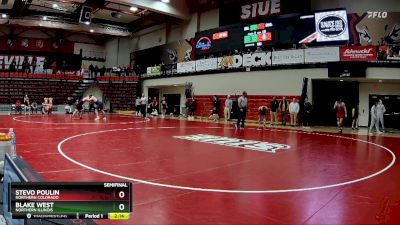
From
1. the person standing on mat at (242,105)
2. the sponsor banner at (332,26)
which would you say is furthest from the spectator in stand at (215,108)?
the sponsor banner at (332,26)

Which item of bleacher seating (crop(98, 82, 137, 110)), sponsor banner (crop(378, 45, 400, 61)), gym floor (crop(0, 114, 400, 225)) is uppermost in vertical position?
sponsor banner (crop(378, 45, 400, 61))

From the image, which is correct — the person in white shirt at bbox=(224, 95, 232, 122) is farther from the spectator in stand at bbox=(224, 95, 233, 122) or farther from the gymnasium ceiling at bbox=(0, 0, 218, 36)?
the gymnasium ceiling at bbox=(0, 0, 218, 36)

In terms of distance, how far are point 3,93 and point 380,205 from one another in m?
32.9

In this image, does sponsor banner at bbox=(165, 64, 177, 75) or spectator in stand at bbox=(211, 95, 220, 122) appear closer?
spectator in stand at bbox=(211, 95, 220, 122)

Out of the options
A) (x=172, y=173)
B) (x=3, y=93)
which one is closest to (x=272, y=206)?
(x=172, y=173)

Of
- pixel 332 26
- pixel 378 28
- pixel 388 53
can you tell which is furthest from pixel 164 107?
pixel 388 53

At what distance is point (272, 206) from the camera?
4250mm

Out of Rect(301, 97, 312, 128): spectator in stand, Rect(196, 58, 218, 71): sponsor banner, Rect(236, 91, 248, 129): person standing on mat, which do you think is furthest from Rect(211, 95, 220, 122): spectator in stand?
Rect(236, 91, 248, 129): person standing on mat

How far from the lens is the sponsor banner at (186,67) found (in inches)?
1014

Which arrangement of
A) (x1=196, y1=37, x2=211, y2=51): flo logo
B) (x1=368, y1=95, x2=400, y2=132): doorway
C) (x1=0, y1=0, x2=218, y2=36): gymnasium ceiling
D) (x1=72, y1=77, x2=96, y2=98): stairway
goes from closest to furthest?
(x1=368, y1=95, x2=400, y2=132): doorway
(x1=196, y1=37, x2=211, y2=51): flo logo
(x1=0, y1=0, x2=218, y2=36): gymnasium ceiling
(x1=72, y1=77, x2=96, y2=98): stairway

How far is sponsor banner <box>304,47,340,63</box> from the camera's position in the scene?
725 inches
